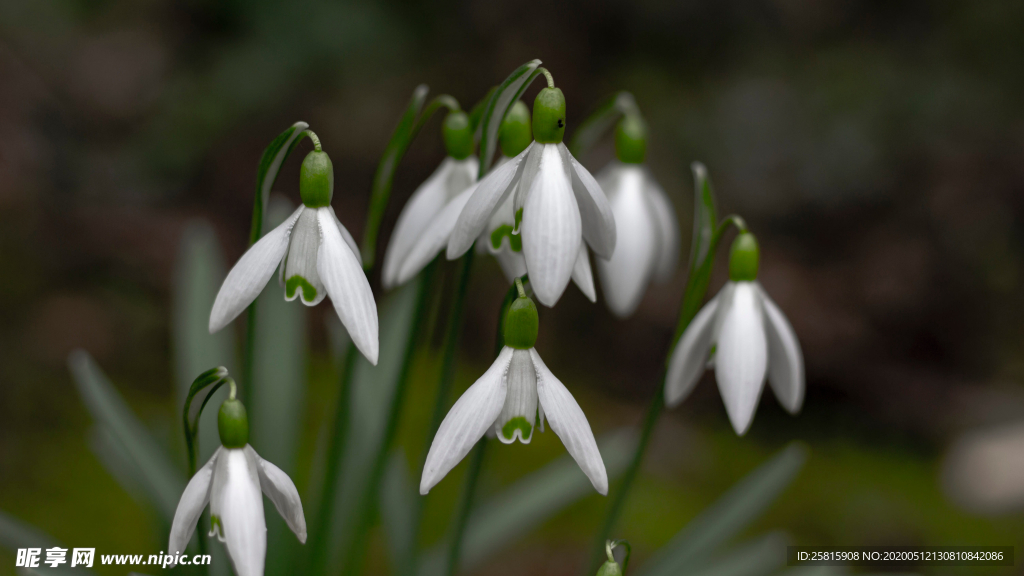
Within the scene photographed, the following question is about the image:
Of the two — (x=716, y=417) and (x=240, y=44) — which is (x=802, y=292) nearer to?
(x=716, y=417)

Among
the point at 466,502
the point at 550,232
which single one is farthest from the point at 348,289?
the point at 466,502

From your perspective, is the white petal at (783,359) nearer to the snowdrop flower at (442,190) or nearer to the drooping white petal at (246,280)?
the snowdrop flower at (442,190)

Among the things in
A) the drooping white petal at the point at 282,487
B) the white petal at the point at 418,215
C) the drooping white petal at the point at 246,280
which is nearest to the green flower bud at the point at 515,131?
the white petal at the point at 418,215

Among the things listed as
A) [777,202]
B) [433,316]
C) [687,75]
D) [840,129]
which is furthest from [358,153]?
[433,316]

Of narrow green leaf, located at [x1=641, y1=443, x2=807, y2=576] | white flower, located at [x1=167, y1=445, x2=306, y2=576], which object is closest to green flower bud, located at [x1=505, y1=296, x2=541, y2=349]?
white flower, located at [x1=167, y1=445, x2=306, y2=576]

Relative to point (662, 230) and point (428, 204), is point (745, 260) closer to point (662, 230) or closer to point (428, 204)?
point (662, 230)
